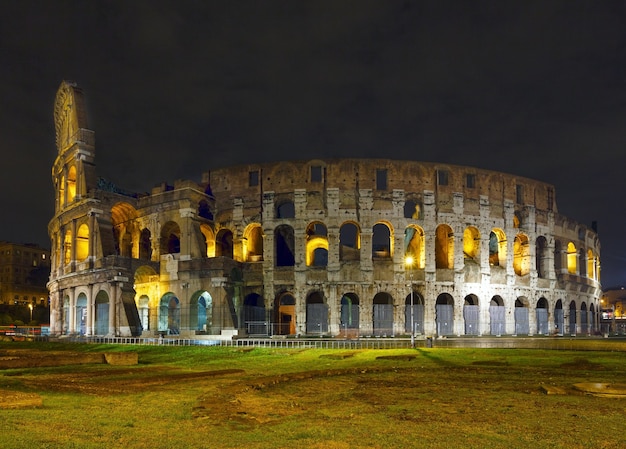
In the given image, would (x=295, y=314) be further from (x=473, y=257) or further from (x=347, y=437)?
(x=347, y=437)

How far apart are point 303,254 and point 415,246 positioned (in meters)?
9.29

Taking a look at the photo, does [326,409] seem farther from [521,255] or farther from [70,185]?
[70,185]

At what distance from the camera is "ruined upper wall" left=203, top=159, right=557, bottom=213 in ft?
137

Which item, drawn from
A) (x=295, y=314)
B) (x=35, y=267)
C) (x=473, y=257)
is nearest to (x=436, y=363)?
(x=295, y=314)

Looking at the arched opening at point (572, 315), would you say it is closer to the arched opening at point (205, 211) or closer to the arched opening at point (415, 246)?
the arched opening at point (415, 246)

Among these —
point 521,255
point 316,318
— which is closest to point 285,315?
point 316,318

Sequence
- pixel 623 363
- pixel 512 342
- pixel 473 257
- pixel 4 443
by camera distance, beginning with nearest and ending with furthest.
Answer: pixel 4 443 < pixel 623 363 < pixel 512 342 < pixel 473 257

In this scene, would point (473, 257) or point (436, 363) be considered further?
point (473, 257)

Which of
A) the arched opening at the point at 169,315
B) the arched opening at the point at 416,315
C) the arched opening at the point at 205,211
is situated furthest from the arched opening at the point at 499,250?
the arched opening at the point at 169,315

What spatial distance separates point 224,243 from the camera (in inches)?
1832

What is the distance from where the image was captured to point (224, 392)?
40.9ft

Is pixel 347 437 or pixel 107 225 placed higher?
pixel 107 225

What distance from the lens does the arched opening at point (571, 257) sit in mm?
51562

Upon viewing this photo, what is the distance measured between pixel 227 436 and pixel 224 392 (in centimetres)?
417
